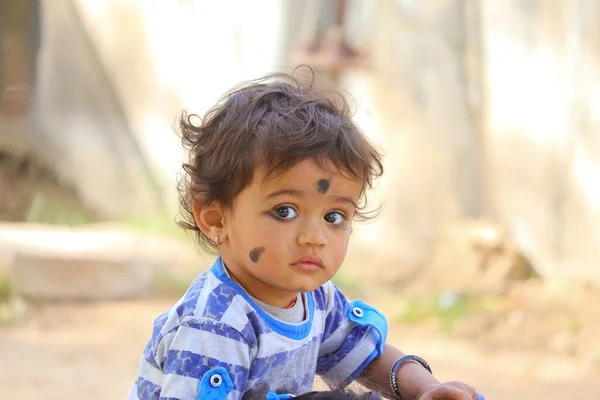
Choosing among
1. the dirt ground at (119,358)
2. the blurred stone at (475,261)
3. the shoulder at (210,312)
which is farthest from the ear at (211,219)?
the blurred stone at (475,261)

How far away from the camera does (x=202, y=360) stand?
1711 mm

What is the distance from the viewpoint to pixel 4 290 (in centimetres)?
554

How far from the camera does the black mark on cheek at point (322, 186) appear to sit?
179cm

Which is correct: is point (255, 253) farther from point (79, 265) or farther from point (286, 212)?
point (79, 265)

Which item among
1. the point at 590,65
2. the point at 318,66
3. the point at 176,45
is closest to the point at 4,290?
the point at 318,66

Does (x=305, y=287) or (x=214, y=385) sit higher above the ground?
(x=305, y=287)

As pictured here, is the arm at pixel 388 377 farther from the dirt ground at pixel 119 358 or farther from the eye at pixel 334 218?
the dirt ground at pixel 119 358

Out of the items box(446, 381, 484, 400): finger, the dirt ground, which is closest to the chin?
box(446, 381, 484, 400): finger

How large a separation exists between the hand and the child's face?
0.97ft

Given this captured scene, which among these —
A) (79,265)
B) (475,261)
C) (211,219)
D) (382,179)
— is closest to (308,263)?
(211,219)

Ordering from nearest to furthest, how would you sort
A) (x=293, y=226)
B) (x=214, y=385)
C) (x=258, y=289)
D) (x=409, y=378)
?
1. (x=214, y=385)
2. (x=293, y=226)
3. (x=258, y=289)
4. (x=409, y=378)

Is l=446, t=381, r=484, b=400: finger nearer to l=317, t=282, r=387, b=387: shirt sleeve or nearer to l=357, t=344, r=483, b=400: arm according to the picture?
l=357, t=344, r=483, b=400: arm

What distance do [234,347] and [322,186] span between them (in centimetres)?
34

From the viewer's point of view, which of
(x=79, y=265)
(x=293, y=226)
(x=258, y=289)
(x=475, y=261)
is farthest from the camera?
(x=475, y=261)
